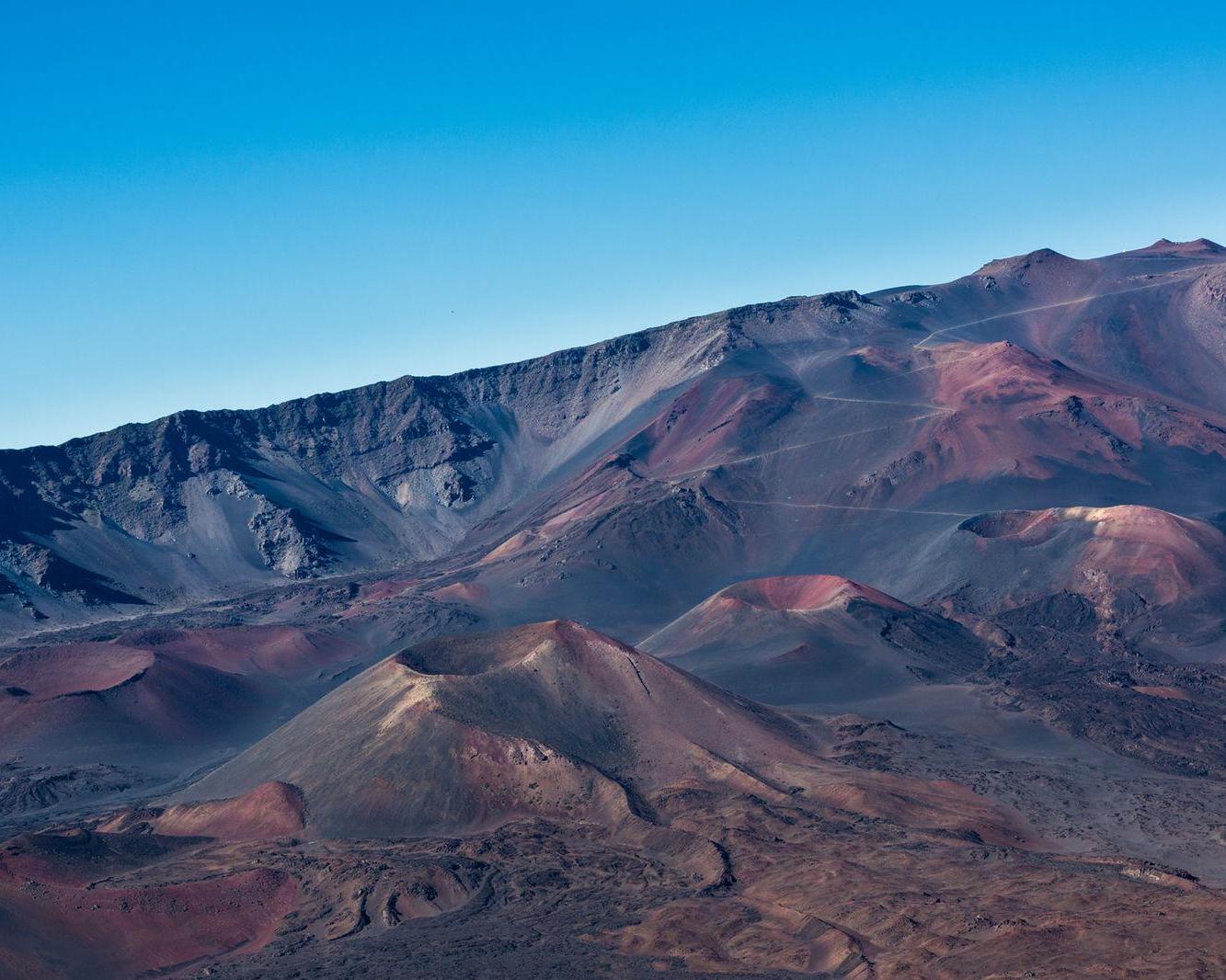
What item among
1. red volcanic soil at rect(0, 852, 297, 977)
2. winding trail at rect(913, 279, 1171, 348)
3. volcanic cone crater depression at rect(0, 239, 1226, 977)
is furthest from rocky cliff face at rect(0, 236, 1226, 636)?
red volcanic soil at rect(0, 852, 297, 977)

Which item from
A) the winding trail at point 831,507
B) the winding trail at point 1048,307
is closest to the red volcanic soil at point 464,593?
the winding trail at point 831,507

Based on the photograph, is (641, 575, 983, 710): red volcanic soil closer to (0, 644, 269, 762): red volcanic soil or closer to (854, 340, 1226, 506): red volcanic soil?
(854, 340, 1226, 506): red volcanic soil

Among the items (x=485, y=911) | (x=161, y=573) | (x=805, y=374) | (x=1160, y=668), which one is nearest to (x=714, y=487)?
(x=805, y=374)

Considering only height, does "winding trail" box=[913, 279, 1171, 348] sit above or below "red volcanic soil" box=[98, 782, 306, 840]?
above

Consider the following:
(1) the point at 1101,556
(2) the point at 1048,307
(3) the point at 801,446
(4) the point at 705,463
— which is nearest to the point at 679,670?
(1) the point at 1101,556

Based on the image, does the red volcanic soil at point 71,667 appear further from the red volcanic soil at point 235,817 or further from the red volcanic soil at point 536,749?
the red volcanic soil at point 235,817
